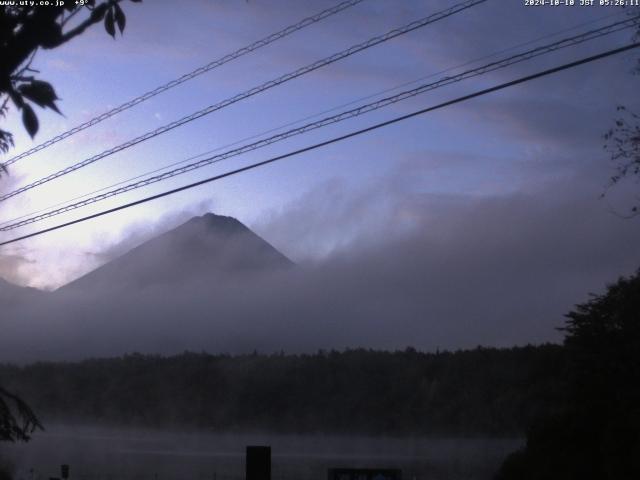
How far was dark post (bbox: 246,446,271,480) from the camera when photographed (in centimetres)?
1285

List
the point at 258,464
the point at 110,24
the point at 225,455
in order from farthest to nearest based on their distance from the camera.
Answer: the point at 225,455 < the point at 258,464 < the point at 110,24

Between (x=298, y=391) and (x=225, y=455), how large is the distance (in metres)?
27.5

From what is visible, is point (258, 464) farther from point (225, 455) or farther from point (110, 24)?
point (225, 455)

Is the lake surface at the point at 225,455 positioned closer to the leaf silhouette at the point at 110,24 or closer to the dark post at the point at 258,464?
the dark post at the point at 258,464

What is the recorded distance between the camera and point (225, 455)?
179 feet

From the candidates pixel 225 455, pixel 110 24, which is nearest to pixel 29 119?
pixel 110 24

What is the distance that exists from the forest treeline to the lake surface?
3.50 m

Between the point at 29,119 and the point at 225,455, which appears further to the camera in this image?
the point at 225,455

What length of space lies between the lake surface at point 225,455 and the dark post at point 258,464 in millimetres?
21772

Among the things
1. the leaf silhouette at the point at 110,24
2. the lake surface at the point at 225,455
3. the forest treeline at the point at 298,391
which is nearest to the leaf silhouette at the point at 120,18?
the leaf silhouette at the point at 110,24

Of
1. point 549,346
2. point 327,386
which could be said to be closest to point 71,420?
point 327,386

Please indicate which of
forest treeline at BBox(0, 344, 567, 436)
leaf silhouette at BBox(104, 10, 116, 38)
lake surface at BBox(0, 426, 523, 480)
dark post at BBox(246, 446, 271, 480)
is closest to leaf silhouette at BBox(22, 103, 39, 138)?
leaf silhouette at BBox(104, 10, 116, 38)

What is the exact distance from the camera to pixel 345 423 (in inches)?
2985

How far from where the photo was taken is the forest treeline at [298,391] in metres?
65.4
